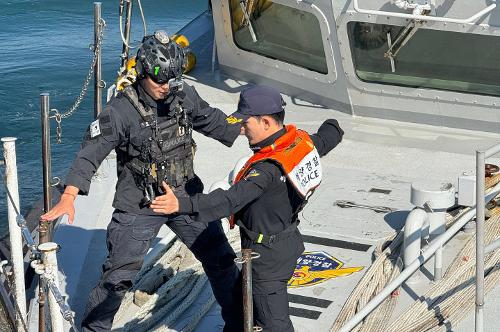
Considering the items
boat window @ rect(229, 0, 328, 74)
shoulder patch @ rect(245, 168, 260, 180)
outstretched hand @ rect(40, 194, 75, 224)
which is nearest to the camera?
shoulder patch @ rect(245, 168, 260, 180)

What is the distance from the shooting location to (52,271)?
3992 mm

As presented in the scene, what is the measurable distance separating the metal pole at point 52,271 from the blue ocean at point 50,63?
5313 millimetres

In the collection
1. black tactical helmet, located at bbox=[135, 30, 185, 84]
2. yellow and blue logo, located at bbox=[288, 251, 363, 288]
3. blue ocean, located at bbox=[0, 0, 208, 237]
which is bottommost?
blue ocean, located at bbox=[0, 0, 208, 237]

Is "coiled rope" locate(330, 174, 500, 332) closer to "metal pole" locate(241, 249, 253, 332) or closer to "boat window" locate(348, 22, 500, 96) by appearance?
"metal pole" locate(241, 249, 253, 332)

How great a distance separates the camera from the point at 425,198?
5426 millimetres

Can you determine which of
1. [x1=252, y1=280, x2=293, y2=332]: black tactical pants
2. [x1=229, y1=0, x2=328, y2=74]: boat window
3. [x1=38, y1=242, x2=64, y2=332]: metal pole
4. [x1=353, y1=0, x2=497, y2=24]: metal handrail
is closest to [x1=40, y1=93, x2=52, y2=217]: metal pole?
[x1=38, y1=242, x2=64, y2=332]: metal pole

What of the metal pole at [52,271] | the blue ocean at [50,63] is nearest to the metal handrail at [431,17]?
the metal pole at [52,271]

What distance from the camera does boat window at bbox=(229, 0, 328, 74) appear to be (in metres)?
7.45

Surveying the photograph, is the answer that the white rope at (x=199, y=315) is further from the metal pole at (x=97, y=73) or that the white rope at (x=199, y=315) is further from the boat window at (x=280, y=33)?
the boat window at (x=280, y=33)

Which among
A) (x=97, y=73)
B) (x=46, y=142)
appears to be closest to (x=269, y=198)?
(x=46, y=142)

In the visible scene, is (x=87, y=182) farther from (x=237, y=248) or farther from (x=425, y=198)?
(x=425, y=198)

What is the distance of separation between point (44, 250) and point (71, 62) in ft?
41.2

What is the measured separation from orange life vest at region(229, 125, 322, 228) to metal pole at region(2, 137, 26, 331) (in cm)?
109

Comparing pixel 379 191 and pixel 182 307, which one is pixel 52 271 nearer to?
pixel 182 307
